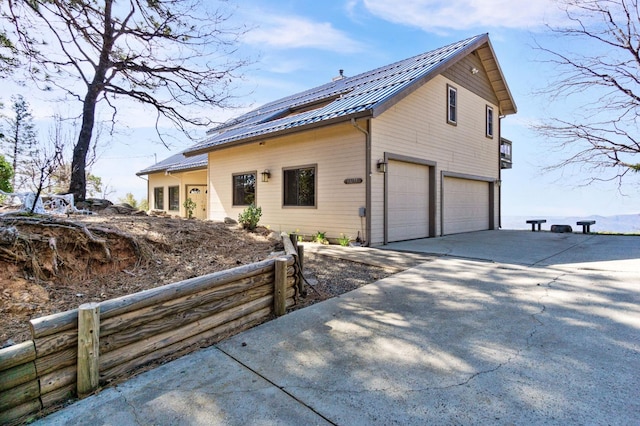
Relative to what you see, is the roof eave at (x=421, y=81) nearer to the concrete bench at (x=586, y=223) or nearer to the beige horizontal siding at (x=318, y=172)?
the beige horizontal siding at (x=318, y=172)

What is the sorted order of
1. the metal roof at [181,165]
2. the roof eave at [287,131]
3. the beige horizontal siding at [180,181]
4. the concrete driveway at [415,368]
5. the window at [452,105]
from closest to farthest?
the concrete driveway at [415,368]
the roof eave at [287,131]
the window at [452,105]
the metal roof at [181,165]
the beige horizontal siding at [180,181]

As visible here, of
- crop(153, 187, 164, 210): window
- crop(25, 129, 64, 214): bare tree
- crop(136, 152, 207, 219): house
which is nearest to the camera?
crop(25, 129, 64, 214): bare tree

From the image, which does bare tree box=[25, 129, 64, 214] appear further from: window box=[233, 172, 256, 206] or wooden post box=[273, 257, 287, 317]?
window box=[233, 172, 256, 206]

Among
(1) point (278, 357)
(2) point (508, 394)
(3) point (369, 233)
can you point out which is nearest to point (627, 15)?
(3) point (369, 233)

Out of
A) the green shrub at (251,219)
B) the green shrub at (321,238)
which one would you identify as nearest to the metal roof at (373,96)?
the green shrub at (251,219)

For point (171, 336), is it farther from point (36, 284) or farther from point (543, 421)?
point (543, 421)

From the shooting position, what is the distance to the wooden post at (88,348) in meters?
2.12

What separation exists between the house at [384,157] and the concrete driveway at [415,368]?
4.48 metres

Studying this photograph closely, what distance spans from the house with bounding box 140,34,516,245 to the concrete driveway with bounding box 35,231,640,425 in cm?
448

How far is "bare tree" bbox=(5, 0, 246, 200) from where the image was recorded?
6593mm

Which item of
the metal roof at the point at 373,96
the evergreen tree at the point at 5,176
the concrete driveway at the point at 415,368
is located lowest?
the concrete driveway at the point at 415,368

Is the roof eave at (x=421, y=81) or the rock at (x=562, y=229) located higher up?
the roof eave at (x=421, y=81)

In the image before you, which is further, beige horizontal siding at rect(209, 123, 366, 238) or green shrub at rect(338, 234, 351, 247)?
beige horizontal siding at rect(209, 123, 366, 238)

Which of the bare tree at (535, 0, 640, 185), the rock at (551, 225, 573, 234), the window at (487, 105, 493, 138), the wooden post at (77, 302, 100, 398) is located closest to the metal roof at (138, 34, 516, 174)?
the window at (487, 105, 493, 138)
